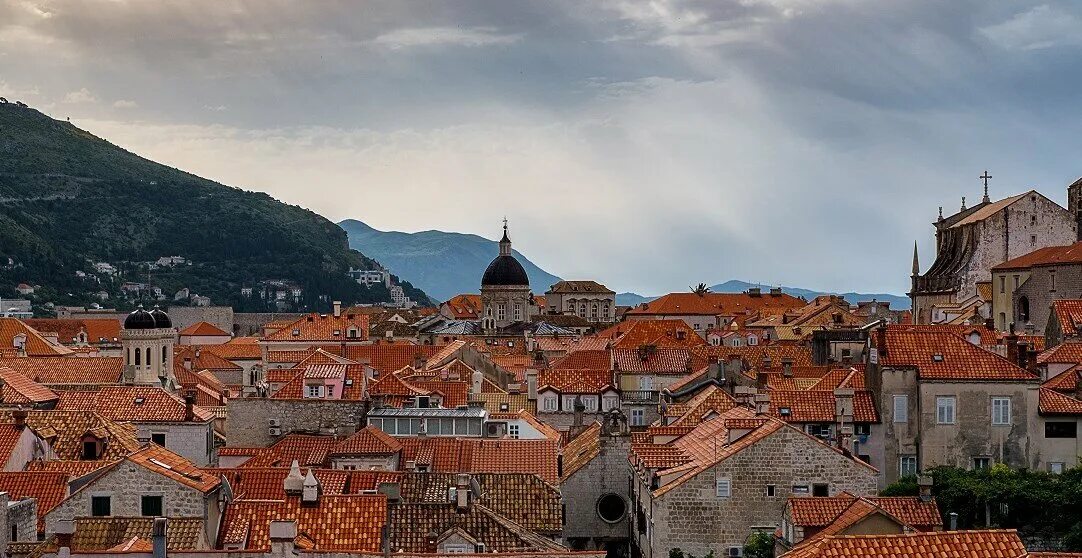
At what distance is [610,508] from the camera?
47312 millimetres

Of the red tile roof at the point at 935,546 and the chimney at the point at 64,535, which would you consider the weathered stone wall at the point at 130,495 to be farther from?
the red tile roof at the point at 935,546

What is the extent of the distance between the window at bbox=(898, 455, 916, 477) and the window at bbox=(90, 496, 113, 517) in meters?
25.9

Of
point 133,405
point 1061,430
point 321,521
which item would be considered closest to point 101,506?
point 321,521

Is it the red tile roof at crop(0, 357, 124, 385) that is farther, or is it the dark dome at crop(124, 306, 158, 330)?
the dark dome at crop(124, 306, 158, 330)

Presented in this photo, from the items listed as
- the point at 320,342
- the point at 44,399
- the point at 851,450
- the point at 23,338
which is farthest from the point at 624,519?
the point at 320,342

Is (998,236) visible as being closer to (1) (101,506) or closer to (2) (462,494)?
(2) (462,494)

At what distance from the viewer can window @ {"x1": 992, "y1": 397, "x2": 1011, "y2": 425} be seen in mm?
46719

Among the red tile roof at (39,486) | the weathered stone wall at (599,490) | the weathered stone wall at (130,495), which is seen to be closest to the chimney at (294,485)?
the weathered stone wall at (130,495)

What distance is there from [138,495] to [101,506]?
906 millimetres

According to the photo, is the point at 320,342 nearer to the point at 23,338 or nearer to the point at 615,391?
the point at 23,338

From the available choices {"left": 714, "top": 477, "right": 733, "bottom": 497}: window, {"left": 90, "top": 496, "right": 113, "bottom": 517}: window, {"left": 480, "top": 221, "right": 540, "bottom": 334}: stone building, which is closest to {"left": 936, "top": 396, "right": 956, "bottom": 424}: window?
{"left": 714, "top": 477, "right": 733, "bottom": 497}: window

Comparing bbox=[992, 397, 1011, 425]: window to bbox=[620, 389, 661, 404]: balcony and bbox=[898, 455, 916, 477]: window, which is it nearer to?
Answer: bbox=[898, 455, 916, 477]: window

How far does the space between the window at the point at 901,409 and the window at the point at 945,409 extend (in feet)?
3.28

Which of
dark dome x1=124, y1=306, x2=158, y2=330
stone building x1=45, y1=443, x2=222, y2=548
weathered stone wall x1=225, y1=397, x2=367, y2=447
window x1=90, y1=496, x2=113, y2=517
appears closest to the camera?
stone building x1=45, y1=443, x2=222, y2=548
